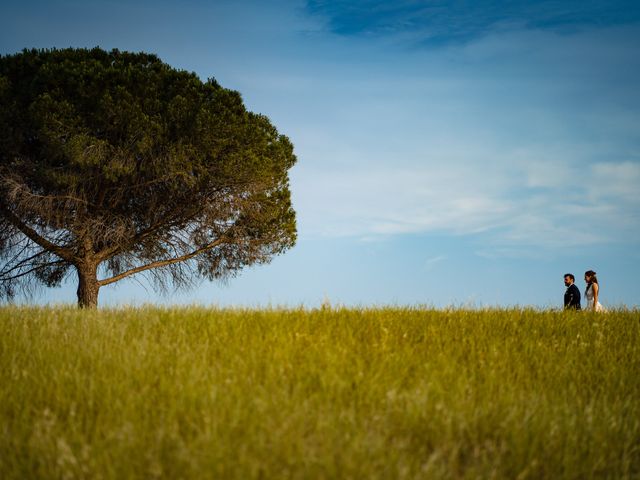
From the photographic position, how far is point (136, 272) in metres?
20.7

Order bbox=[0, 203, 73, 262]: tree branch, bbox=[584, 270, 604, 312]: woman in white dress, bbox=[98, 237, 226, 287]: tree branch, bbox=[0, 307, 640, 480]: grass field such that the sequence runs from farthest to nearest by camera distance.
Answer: bbox=[98, 237, 226, 287]: tree branch → bbox=[0, 203, 73, 262]: tree branch → bbox=[584, 270, 604, 312]: woman in white dress → bbox=[0, 307, 640, 480]: grass field

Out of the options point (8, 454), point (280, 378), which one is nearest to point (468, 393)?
point (280, 378)

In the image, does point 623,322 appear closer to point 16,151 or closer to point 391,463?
point 391,463

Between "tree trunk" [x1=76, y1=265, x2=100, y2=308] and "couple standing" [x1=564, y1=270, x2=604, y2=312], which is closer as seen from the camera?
"couple standing" [x1=564, y1=270, x2=604, y2=312]

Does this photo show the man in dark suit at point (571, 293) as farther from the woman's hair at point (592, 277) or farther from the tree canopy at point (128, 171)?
the tree canopy at point (128, 171)

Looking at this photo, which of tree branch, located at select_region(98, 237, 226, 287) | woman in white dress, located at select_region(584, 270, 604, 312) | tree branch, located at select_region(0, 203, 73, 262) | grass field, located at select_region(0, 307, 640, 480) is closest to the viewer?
grass field, located at select_region(0, 307, 640, 480)

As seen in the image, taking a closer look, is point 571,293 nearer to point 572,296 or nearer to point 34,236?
point 572,296

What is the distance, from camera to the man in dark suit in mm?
15086

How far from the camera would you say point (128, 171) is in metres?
16.5

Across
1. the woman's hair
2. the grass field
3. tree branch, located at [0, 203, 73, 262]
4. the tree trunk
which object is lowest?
the grass field

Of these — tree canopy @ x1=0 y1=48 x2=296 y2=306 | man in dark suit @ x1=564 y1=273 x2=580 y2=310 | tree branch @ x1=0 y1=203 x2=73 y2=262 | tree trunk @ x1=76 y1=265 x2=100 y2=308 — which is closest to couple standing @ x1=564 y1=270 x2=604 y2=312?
man in dark suit @ x1=564 y1=273 x2=580 y2=310

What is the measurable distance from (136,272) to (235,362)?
636 inches

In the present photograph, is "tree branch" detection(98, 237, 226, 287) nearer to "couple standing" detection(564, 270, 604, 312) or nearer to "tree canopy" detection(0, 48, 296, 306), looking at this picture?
"tree canopy" detection(0, 48, 296, 306)

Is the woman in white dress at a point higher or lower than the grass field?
higher
